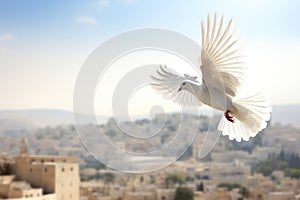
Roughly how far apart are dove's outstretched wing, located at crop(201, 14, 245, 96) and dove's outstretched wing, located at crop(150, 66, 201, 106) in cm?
7

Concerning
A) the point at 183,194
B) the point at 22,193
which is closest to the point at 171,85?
the point at 22,193

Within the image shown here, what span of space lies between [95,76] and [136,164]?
1109 millimetres

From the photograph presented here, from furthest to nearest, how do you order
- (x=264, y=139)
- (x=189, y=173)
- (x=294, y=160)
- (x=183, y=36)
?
(x=264, y=139) < (x=294, y=160) < (x=189, y=173) < (x=183, y=36)

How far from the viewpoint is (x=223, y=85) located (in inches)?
70.0

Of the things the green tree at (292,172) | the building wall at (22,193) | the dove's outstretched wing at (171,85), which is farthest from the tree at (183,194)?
the dove's outstretched wing at (171,85)

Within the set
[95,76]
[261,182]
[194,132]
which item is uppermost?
[95,76]

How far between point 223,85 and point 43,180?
8005mm

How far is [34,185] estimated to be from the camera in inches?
371

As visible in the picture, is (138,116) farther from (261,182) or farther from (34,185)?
(261,182)

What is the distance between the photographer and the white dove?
1.70m

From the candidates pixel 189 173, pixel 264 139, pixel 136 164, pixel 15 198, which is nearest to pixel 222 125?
pixel 136 164

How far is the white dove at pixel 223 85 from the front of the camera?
1698mm

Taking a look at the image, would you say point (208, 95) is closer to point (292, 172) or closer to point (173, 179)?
point (173, 179)

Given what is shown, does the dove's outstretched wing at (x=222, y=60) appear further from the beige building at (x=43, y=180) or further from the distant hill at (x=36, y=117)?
the distant hill at (x=36, y=117)
